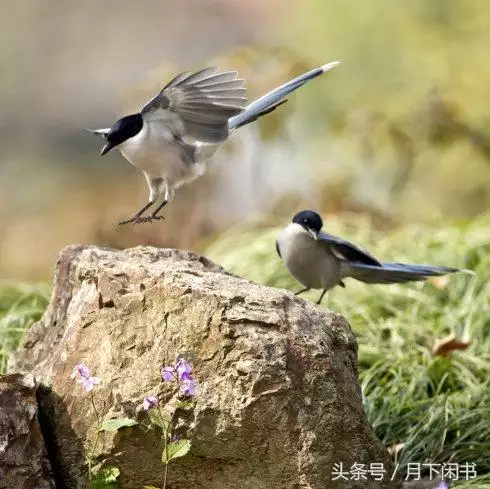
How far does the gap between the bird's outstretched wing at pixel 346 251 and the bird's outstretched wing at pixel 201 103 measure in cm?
72

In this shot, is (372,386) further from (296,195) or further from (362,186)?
Answer: (362,186)

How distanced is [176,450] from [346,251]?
1188 millimetres

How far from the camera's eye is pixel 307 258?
3.44 metres

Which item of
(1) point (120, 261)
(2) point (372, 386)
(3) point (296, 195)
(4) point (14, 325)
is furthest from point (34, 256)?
(1) point (120, 261)

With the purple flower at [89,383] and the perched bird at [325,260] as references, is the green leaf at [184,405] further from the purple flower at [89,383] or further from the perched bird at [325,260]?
the perched bird at [325,260]

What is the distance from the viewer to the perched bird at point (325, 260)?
133 inches

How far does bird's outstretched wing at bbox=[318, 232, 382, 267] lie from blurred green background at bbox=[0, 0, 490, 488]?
22.7 inches

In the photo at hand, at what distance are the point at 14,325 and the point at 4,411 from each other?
71.2 inches

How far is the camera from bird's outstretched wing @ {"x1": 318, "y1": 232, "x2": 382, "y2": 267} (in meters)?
3.37

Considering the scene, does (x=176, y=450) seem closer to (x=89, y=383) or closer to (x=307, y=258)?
(x=89, y=383)

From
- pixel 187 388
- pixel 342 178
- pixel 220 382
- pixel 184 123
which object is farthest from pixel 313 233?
pixel 342 178

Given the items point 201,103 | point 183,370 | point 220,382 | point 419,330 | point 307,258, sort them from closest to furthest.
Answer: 1. point 183,370
2. point 220,382
3. point 201,103
4. point 307,258
5. point 419,330

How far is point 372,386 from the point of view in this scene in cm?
401

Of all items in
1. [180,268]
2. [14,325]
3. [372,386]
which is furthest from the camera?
[14,325]
